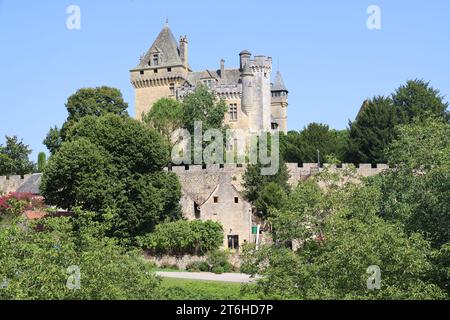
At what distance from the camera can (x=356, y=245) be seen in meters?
21.1

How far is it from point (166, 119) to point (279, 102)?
22802 millimetres

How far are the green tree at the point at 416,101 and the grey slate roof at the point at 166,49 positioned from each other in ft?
68.3

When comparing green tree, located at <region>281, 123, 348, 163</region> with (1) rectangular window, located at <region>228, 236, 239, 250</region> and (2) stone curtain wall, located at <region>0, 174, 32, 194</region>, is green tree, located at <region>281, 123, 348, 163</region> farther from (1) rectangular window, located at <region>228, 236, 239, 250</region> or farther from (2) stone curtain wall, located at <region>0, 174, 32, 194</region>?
(2) stone curtain wall, located at <region>0, 174, 32, 194</region>

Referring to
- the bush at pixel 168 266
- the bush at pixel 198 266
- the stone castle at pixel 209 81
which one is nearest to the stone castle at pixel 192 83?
the stone castle at pixel 209 81

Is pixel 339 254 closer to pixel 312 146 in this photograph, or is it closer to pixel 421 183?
pixel 421 183

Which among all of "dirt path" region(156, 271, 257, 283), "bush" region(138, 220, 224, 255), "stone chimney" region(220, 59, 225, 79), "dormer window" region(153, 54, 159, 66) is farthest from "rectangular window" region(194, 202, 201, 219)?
"dormer window" region(153, 54, 159, 66)

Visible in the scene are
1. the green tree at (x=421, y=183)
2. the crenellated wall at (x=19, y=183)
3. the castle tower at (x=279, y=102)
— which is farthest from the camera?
the castle tower at (x=279, y=102)

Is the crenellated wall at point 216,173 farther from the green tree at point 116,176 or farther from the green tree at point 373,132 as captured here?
the green tree at point 116,176

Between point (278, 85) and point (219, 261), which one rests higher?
point (278, 85)

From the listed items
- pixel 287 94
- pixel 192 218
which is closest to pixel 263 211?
pixel 192 218

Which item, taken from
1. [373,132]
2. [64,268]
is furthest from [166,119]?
[64,268]

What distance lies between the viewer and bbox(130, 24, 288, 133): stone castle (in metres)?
65.5

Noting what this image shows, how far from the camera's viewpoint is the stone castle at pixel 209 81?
65.5 metres

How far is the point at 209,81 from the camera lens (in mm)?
66875
